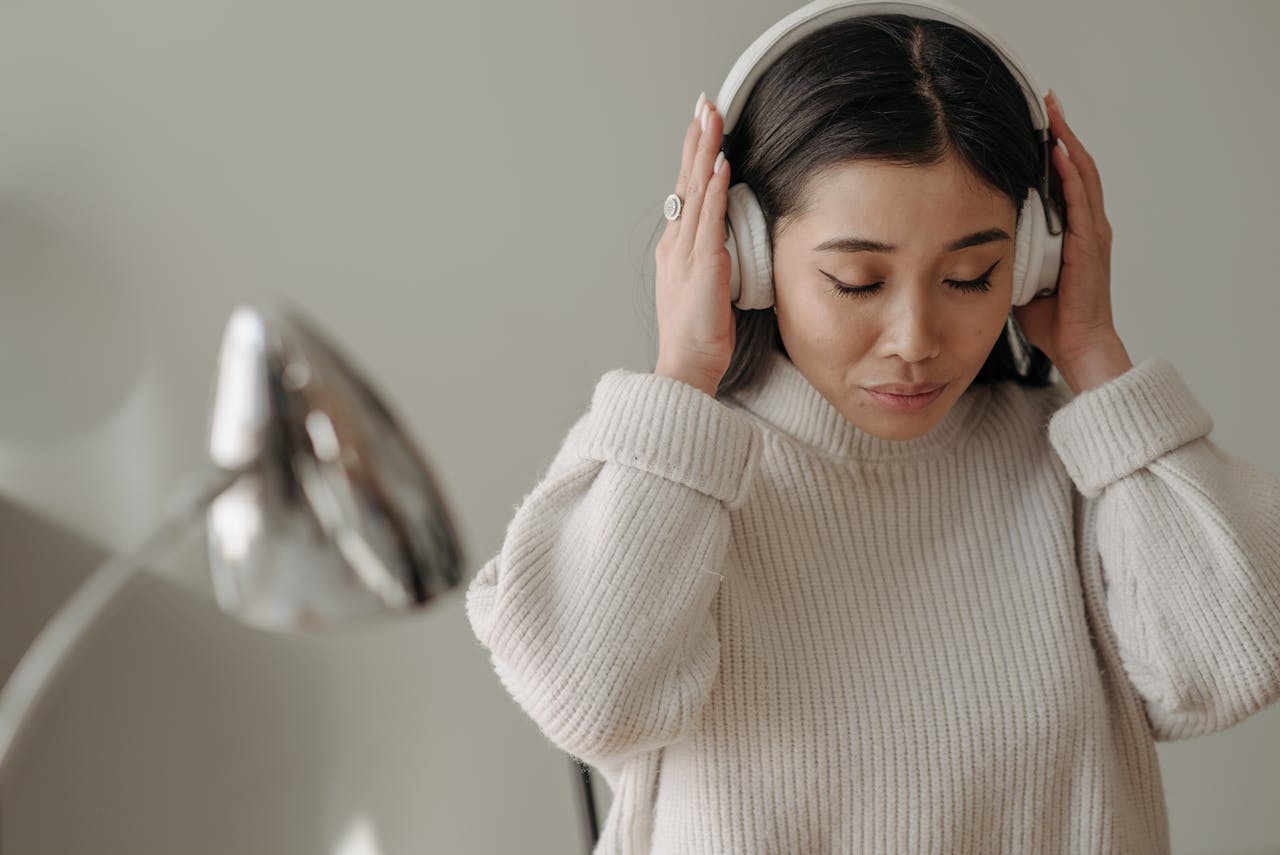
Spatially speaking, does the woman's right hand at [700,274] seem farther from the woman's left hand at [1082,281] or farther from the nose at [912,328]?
the woman's left hand at [1082,281]

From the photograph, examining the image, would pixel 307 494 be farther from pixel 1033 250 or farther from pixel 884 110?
pixel 1033 250

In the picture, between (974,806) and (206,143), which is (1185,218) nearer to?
(974,806)

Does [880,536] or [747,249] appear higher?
[747,249]

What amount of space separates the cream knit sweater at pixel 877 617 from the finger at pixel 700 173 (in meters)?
0.13

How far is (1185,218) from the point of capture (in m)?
1.62

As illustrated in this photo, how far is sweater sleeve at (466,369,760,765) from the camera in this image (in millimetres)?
929

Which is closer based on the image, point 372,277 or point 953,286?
point 953,286

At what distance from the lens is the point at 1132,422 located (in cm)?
102

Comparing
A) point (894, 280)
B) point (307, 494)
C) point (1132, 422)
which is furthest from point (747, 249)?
point (307, 494)

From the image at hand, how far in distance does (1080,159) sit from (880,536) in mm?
382

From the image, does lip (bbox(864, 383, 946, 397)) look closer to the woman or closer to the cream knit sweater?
the woman

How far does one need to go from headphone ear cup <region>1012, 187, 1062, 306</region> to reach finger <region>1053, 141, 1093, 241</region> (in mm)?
33

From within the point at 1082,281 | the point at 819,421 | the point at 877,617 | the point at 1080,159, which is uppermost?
the point at 1080,159

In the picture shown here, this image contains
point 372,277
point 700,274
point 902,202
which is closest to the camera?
point 902,202
